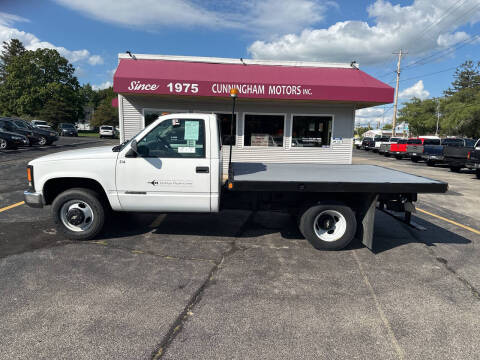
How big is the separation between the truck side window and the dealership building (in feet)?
20.6

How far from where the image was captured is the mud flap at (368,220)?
4.68 metres

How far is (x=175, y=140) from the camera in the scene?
4723 millimetres

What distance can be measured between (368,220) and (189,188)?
2.72 metres

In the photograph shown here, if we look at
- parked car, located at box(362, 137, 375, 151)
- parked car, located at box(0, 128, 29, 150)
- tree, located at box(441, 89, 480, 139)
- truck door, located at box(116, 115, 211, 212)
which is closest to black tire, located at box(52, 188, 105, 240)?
truck door, located at box(116, 115, 211, 212)

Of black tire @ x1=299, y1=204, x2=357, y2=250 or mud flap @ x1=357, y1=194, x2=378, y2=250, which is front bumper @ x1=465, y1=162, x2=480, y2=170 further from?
black tire @ x1=299, y1=204, x2=357, y2=250

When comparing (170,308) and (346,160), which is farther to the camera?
(346,160)

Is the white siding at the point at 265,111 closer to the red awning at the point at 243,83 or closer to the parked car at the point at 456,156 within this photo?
the red awning at the point at 243,83

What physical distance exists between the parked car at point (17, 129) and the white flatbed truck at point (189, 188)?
729 inches

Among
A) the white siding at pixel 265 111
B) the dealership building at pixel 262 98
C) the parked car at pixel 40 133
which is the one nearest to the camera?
the dealership building at pixel 262 98

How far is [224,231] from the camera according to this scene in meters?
5.81

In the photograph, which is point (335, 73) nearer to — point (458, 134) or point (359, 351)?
point (359, 351)

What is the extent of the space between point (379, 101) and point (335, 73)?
198 centimetres

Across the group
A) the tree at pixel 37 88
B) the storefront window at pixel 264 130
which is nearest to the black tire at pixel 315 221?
the storefront window at pixel 264 130

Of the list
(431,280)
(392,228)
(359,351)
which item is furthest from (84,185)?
(392,228)
